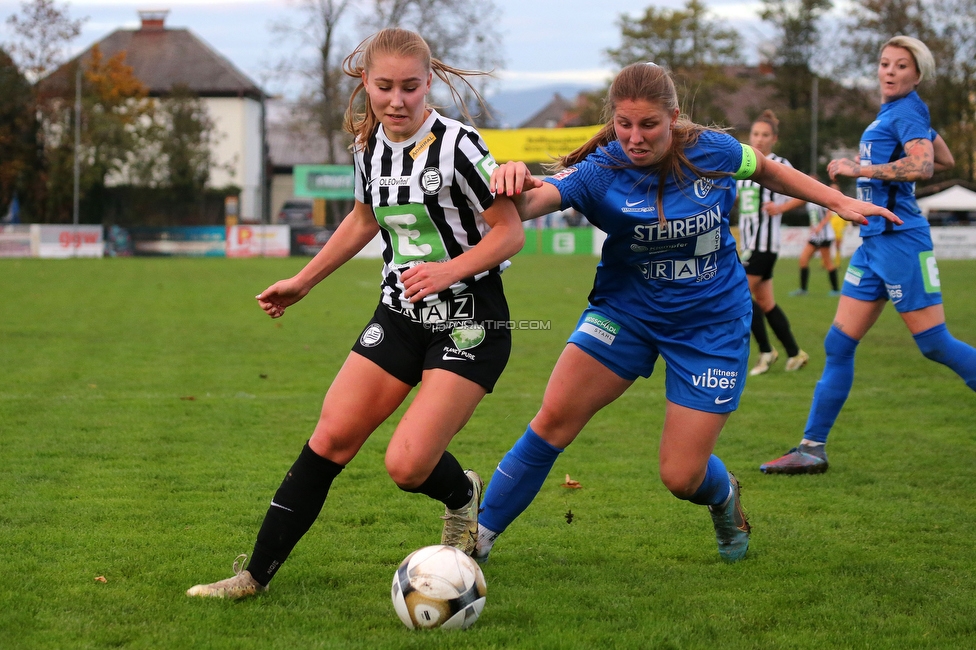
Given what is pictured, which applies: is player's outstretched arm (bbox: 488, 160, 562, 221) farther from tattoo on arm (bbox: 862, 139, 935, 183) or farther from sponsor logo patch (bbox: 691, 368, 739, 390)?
tattoo on arm (bbox: 862, 139, 935, 183)

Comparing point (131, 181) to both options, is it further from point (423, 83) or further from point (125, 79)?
point (423, 83)

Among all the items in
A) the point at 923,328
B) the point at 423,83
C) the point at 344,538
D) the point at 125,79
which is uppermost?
the point at 125,79

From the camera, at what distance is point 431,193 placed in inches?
145

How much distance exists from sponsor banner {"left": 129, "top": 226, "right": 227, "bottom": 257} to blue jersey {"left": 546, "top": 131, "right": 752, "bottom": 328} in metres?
32.3

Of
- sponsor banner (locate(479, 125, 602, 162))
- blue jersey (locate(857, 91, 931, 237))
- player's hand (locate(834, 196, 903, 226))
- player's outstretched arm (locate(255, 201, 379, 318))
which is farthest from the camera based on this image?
sponsor banner (locate(479, 125, 602, 162))

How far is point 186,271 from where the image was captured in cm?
2514

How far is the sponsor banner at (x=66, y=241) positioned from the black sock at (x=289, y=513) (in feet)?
104

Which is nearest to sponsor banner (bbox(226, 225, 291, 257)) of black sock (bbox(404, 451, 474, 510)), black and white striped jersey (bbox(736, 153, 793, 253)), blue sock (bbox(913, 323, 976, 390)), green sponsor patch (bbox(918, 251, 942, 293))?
black and white striped jersey (bbox(736, 153, 793, 253))

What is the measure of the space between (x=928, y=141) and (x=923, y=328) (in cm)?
106

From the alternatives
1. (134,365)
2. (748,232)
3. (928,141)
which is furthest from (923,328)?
(134,365)

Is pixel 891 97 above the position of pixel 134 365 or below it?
above

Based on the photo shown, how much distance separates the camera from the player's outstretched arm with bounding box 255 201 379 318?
405 cm

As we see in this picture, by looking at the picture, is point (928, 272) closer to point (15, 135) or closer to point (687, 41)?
point (15, 135)

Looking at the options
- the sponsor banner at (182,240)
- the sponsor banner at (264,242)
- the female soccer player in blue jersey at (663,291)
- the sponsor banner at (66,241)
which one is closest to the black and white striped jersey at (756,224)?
the female soccer player in blue jersey at (663,291)
